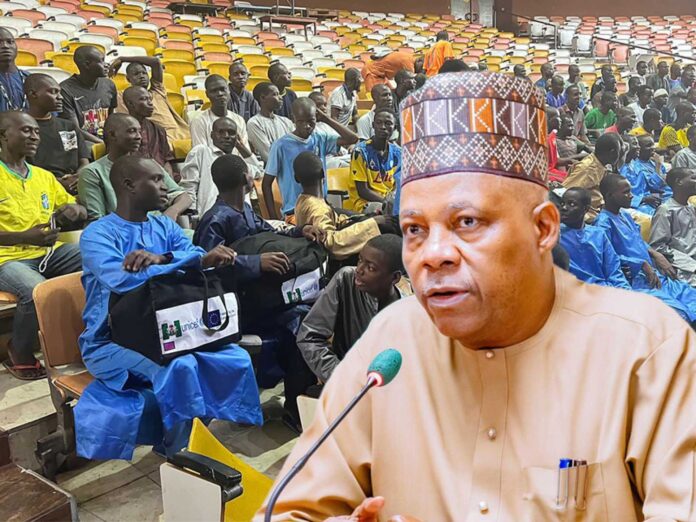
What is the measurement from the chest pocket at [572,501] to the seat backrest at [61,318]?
216 centimetres

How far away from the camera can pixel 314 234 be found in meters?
3.17

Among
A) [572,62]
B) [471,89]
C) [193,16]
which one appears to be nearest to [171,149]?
[471,89]

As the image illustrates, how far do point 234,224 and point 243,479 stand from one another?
1560 mm

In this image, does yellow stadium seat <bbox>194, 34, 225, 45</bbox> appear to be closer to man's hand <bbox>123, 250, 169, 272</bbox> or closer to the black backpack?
the black backpack

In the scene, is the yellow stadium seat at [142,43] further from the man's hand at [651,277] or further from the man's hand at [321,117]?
the man's hand at [651,277]

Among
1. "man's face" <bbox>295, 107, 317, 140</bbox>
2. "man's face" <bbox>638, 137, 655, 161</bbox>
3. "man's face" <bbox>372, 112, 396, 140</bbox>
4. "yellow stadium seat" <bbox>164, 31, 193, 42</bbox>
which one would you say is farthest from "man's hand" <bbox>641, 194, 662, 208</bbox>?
"yellow stadium seat" <bbox>164, 31, 193, 42</bbox>

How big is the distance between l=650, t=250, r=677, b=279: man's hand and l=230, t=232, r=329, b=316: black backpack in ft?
8.32

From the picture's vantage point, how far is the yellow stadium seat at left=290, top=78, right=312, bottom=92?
8.14 m

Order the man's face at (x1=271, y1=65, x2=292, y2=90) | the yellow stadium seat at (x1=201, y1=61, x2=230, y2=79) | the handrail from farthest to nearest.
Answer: the handrail, the yellow stadium seat at (x1=201, y1=61, x2=230, y2=79), the man's face at (x1=271, y1=65, x2=292, y2=90)

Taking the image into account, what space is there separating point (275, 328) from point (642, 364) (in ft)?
7.68

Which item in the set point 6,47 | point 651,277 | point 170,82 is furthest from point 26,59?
point 651,277

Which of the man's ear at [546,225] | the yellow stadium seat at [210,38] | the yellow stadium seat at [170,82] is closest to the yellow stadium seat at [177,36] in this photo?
the yellow stadium seat at [210,38]

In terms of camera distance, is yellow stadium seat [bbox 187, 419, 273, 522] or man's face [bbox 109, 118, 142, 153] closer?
yellow stadium seat [bbox 187, 419, 273, 522]

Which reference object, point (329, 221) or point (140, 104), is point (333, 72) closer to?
point (140, 104)
